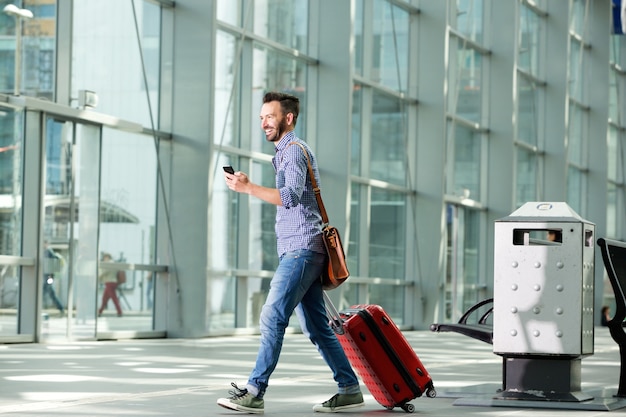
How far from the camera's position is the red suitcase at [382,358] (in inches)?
222

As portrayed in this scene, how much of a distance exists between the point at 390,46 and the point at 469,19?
404cm

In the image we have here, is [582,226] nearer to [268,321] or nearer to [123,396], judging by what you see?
[268,321]

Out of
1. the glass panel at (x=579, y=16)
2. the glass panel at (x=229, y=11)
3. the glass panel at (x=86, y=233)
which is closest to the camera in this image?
the glass panel at (x=86, y=233)

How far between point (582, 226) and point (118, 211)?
854 centimetres

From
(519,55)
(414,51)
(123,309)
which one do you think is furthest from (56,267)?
(519,55)

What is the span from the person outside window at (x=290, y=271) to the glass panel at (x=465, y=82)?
1687 centimetres

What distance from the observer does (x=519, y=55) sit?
26.4 metres

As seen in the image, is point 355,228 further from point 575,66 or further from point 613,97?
point 613,97

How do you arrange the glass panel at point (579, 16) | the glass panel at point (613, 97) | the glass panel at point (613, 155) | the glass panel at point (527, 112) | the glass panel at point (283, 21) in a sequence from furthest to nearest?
the glass panel at point (613, 97)
the glass panel at point (613, 155)
the glass panel at point (579, 16)
the glass panel at point (527, 112)
the glass panel at point (283, 21)

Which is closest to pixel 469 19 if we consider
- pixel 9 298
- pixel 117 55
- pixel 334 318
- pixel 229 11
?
pixel 229 11

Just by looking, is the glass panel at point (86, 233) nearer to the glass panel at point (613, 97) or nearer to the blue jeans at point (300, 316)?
the blue jeans at point (300, 316)

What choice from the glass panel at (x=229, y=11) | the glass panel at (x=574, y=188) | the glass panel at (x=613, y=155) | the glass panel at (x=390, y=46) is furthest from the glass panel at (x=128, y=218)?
the glass panel at (x=613, y=155)

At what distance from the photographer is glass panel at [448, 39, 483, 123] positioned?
22.5 metres

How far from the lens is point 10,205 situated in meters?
12.0
